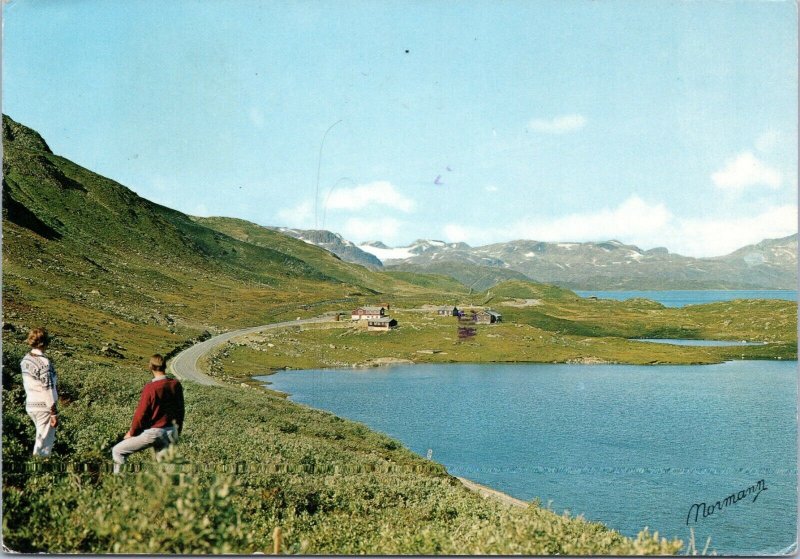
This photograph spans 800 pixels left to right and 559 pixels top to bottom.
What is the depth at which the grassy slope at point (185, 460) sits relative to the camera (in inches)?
466

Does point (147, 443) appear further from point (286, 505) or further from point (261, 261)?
point (261, 261)

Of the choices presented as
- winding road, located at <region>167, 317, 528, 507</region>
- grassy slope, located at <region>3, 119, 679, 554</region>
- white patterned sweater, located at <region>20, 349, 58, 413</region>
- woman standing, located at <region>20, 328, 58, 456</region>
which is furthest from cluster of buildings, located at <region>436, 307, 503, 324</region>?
white patterned sweater, located at <region>20, 349, 58, 413</region>

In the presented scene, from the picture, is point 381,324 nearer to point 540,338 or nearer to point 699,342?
point 540,338

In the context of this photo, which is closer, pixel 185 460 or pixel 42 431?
pixel 185 460

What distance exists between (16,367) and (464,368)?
258 ft

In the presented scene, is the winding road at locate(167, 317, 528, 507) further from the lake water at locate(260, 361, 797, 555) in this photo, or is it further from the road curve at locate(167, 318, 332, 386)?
the lake water at locate(260, 361, 797, 555)

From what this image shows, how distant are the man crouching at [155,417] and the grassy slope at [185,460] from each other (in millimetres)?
841

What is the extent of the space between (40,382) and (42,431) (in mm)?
1669

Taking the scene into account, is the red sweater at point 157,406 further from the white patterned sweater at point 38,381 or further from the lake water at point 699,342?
the lake water at point 699,342

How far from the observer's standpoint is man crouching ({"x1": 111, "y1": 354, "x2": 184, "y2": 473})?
12678 mm

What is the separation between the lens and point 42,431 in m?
14.6

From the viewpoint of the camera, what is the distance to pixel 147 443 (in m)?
12.9
